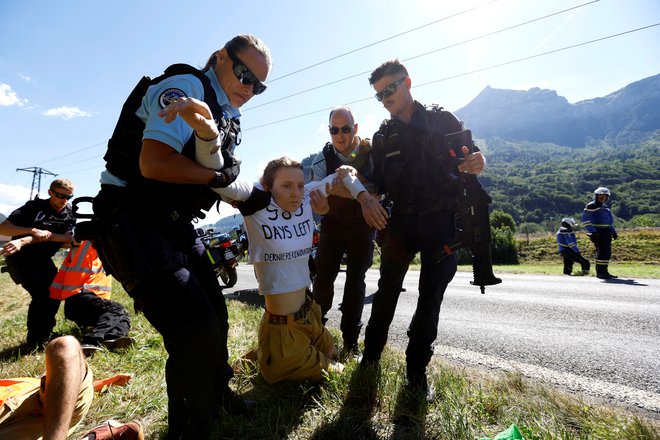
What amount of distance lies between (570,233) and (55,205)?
12.1m

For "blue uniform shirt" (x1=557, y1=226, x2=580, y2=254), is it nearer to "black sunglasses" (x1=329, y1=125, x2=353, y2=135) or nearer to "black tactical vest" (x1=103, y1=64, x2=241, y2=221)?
"black sunglasses" (x1=329, y1=125, x2=353, y2=135)

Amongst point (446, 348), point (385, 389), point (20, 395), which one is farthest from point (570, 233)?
point (20, 395)

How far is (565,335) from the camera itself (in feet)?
13.3

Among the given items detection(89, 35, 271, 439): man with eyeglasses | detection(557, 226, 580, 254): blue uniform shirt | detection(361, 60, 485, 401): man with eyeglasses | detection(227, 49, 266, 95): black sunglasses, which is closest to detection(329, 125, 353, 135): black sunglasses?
detection(361, 60, 485, 401): man with eyeglasses

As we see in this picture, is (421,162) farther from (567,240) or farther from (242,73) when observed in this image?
(567,240)

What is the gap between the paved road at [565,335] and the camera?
2.87m

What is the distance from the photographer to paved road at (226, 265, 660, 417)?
2.87 meters

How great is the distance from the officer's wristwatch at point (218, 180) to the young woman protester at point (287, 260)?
1.66 ft

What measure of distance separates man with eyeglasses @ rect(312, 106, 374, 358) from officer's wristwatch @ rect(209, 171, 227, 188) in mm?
1727

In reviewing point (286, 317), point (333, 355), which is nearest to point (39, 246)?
point (286, 317)

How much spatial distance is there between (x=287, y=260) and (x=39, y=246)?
3492mm

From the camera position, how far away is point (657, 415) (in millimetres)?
2242

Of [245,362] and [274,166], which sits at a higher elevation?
[274,166]

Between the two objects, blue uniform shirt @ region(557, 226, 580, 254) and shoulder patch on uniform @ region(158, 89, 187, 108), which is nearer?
shoulder patch on uniform @ region(158, 89, 187, 108)
